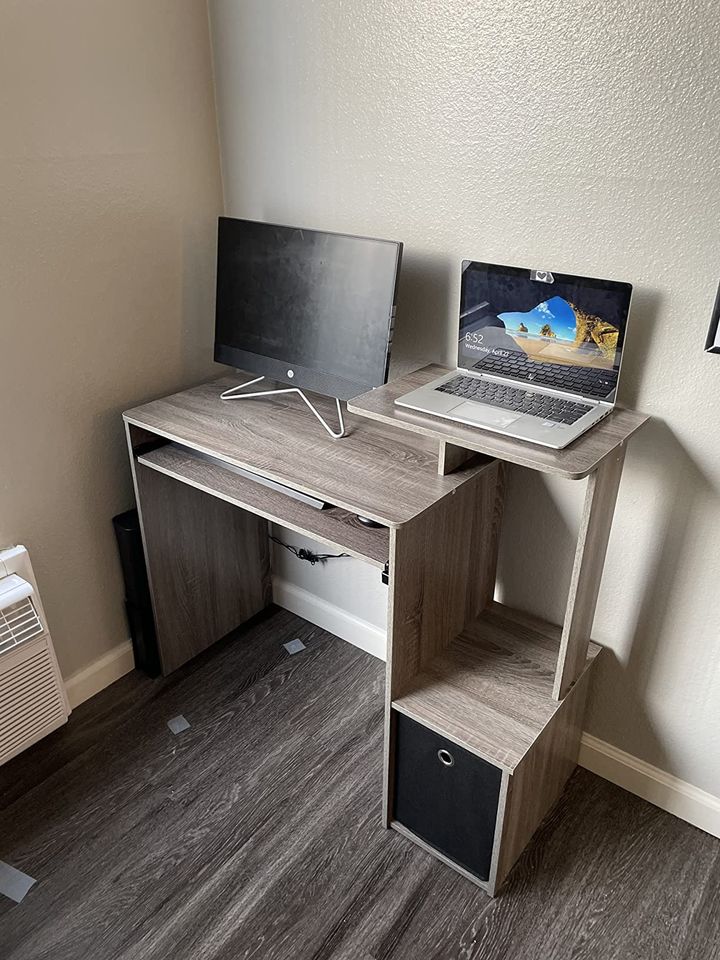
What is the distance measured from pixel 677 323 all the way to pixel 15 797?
73.9 inches

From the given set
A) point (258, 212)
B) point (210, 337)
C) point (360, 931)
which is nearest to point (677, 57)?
point (258, 212)

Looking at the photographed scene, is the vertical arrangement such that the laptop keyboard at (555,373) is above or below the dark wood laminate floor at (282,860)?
above

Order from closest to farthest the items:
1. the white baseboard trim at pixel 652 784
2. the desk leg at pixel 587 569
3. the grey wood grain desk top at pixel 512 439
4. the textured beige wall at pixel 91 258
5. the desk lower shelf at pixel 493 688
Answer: the grey wood grain desk top at pixel 512 439 → the desk leg at pixel 587 569 → the desk lower shelf at pixel 493 688 → the textured beige wall at pixel 91 258 → the white baseboard trim at pixel 652 784

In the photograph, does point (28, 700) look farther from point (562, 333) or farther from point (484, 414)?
point (562, 333)

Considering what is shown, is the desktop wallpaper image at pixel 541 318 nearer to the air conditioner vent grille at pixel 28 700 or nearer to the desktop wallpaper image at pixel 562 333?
the desktop wallpaper image at pixel 562 333

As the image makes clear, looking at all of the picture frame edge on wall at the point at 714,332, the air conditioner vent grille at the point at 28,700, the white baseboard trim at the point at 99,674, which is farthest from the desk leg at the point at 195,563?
the picture frame edge on wall at the point at 714,332

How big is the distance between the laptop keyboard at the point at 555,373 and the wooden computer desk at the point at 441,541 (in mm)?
82

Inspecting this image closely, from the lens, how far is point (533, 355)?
150cm

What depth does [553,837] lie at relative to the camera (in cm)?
170

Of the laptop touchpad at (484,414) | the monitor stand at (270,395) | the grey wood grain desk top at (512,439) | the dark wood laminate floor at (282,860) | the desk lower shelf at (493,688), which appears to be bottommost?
the dark wood laminate floor at (282,860)

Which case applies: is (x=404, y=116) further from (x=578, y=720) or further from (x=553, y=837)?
(x=553, y=837)

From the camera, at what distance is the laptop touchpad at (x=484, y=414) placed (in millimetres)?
1359

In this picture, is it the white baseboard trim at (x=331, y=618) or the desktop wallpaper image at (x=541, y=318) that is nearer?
the desktop wallpaper image at (x=541, y=318)

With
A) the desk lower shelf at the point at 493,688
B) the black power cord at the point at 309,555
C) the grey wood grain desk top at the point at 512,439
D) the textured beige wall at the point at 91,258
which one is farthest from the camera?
the black power cord at the point at 309,555
